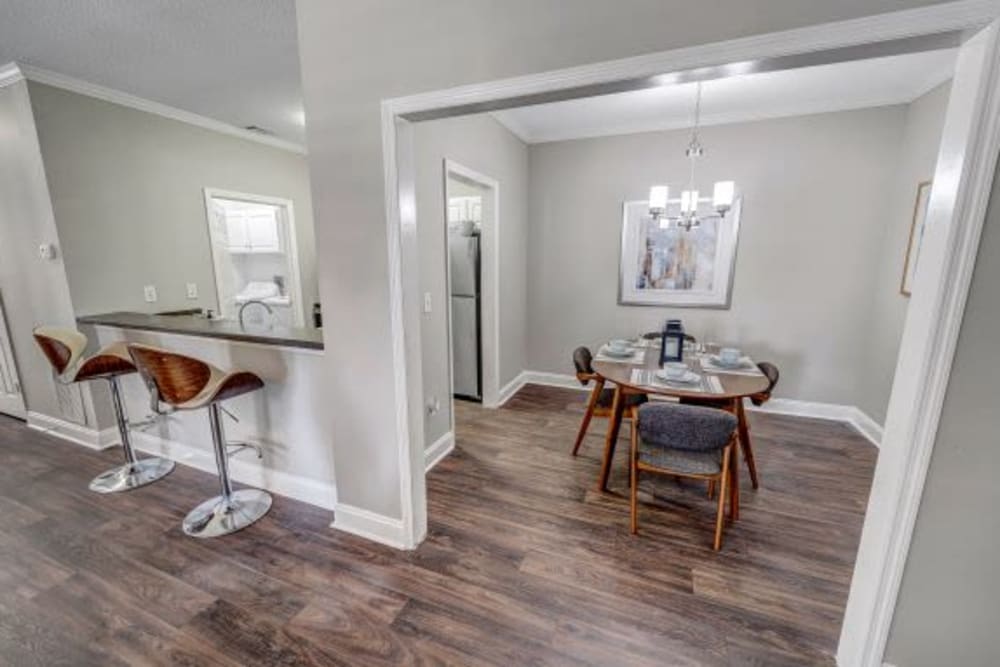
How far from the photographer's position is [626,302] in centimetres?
406

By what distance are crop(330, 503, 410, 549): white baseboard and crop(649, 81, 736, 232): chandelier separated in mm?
2559

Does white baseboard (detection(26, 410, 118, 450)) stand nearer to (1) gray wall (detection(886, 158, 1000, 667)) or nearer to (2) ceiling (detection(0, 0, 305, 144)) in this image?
(2) ceiling (detection(0, 0, 305, 144))

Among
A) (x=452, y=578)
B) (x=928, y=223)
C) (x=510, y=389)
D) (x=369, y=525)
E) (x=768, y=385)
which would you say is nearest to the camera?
(x=928, y=223)

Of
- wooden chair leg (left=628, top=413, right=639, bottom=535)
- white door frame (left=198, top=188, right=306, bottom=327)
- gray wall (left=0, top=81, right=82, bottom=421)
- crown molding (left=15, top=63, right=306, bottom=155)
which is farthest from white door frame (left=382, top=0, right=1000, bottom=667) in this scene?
white door frame (left=198, top=188, right=306, bottom=327)

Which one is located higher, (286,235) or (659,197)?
(659,197)

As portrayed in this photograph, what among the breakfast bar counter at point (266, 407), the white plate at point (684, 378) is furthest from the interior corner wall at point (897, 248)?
the breakfast bar counter at point (266, 407)

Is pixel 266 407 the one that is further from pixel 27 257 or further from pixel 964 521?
pixel 964 521

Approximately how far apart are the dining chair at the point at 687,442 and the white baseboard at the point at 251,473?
1729 mm

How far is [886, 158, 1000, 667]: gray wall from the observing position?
1.10 metres

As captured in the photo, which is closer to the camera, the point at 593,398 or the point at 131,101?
the point at 593,398

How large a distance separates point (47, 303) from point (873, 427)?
6292 millimetres

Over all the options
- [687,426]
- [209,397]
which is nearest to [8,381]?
[209,397]

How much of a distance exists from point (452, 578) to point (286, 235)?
4.12 metres

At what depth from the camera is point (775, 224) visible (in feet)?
11.4
